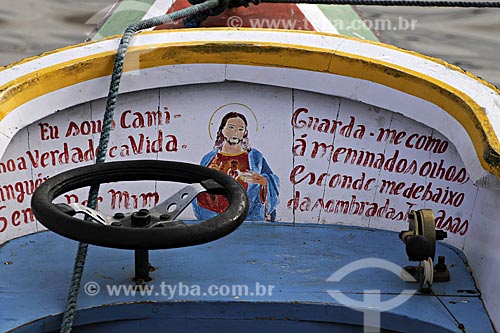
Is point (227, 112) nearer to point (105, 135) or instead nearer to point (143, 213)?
point (105, 135)

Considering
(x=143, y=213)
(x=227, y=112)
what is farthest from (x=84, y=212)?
(x=227, y=112)

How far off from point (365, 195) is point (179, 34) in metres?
0.66

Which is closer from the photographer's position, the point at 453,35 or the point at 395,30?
the point at 453,35

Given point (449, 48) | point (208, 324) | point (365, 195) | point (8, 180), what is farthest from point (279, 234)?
point (449, 48)

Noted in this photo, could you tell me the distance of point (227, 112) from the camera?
2.66 m

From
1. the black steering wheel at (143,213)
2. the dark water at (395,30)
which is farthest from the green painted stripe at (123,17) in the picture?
the dark water at (395,30)

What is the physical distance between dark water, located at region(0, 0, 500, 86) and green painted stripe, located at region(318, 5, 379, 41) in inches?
103

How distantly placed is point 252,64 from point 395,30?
16.3ft

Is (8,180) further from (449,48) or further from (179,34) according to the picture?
(449,48)

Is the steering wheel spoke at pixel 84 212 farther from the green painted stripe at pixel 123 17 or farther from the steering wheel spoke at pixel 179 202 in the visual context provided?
the green painted stripe at pixel 123 17

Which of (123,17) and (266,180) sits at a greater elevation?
(123,17)

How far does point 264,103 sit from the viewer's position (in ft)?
8.72

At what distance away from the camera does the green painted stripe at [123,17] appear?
3770 mm

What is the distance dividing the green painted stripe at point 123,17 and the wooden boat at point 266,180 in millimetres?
1116
